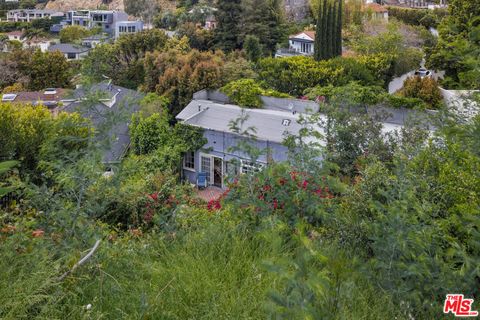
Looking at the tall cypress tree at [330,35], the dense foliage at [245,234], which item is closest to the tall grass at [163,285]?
the dense foliage at [245,234]

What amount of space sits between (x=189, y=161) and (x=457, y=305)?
1126cm

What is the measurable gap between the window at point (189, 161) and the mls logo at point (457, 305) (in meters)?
11.1

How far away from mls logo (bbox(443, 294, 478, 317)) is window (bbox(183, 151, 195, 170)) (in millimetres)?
11102

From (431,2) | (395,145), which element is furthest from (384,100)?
(431,2)

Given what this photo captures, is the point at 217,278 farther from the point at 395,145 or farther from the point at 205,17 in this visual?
the point at 205,17

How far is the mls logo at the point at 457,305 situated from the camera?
7.09 ft

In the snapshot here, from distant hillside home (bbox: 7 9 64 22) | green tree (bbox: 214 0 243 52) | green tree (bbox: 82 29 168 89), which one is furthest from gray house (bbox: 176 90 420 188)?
distant hillside home (bbox: 7 9 64 22)

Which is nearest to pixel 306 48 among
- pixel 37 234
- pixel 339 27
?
pixel 339 27

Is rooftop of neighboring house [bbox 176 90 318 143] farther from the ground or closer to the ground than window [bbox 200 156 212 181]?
farther from the ground

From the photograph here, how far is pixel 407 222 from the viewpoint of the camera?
258 centimetres

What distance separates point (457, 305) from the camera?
219 cm

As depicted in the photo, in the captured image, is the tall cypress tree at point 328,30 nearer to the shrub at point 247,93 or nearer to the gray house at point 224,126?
the shrub at point 247,93

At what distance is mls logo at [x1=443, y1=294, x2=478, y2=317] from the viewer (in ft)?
7.09

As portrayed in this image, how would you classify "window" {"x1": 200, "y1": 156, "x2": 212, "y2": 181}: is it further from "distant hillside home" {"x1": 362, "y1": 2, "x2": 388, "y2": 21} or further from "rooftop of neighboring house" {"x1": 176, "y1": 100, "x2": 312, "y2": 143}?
"distant hillside home" {"x1": 362, "y1": 2, "x2": 388, "y2": 21}
